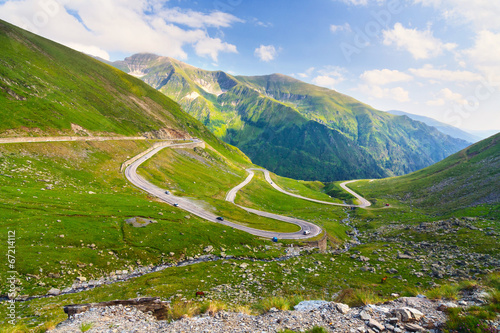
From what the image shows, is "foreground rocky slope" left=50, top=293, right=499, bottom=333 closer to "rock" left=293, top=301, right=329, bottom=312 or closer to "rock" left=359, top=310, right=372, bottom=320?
"rock" left=359, top=310, right=372, bottom=320

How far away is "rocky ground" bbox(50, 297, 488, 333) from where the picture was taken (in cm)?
1224

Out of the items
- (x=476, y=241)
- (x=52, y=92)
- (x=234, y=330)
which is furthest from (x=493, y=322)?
(x=52, y=92)

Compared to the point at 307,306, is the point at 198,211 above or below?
below

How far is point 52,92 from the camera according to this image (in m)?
110

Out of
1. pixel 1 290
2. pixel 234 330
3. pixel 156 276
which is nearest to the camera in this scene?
pixel 234 330

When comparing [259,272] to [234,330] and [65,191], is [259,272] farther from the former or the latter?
[65,191]

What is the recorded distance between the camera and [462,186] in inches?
4414

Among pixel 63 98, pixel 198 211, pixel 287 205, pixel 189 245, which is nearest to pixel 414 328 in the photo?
pixel 189 245

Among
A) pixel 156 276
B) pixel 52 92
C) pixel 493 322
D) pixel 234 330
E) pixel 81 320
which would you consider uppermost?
pixel 52 92

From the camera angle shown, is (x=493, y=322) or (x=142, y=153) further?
(x=142, y=153)

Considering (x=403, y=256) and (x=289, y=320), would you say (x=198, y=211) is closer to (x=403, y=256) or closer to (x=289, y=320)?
(x=289, y=320)

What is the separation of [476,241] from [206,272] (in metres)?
66.5

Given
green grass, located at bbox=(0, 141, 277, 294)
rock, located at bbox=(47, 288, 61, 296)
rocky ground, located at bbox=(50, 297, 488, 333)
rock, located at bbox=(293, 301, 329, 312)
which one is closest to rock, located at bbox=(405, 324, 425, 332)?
rocky ground, located at bbox=(50, 297, 488, 333)

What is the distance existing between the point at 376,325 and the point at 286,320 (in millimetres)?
5188
